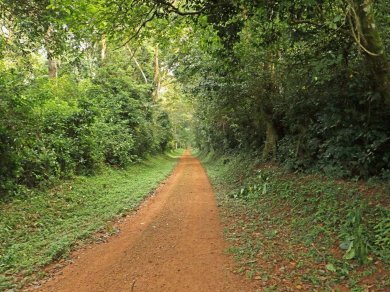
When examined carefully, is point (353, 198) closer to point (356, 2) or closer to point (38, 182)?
point (356, 2)

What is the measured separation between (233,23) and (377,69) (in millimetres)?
2982

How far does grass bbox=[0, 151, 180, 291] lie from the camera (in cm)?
632

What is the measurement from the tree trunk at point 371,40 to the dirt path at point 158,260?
4480 mm

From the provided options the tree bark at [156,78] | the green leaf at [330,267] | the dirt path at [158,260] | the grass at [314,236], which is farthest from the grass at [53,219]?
the tree bark at [156,78]

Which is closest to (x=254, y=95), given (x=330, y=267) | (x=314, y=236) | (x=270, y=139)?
(x=270, y=139)

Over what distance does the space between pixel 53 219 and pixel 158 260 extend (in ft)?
14.6

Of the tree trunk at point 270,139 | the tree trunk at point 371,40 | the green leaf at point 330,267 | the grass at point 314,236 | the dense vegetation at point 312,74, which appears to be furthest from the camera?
the tree trunk at point 270,139

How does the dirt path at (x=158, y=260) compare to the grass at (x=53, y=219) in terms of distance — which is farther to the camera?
the grass at (x=53, y=219)

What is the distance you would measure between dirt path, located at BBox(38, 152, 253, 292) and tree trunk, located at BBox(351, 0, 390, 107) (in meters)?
4.48

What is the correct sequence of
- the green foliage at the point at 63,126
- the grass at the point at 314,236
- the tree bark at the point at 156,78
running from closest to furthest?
the grass at the point at 314,236
the green foliage at the point at 63,126
the tree bark at the point at 156,78

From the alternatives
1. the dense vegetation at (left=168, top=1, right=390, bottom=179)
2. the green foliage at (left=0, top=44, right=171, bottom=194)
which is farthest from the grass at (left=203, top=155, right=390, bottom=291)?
the green foliage at (left=0, top=44, right=171, bottom=194)

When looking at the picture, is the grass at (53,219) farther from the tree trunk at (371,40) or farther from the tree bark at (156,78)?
the tree bark at (156,78)

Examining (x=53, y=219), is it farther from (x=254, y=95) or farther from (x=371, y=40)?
(x=254, y=95)

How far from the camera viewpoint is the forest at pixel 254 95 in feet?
20.7
